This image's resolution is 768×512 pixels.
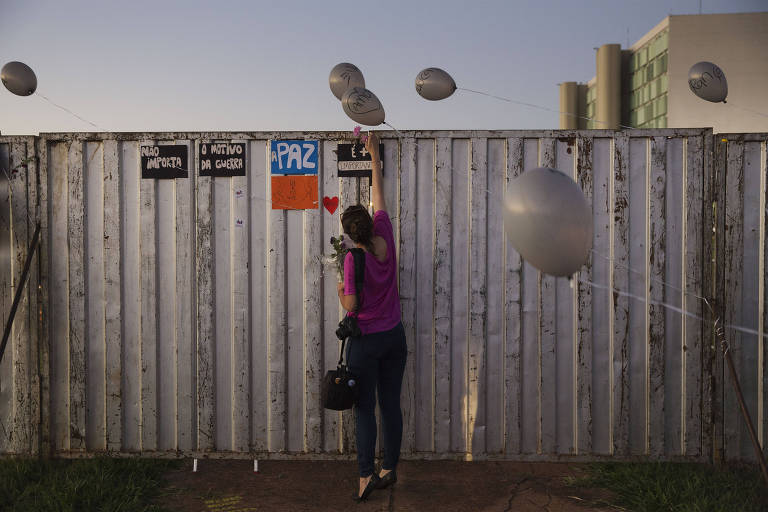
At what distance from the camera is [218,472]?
13.1ft

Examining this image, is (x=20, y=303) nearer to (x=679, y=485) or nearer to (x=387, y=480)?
(x=387, y=480)

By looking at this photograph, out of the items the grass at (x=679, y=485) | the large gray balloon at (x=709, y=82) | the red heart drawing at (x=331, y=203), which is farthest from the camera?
the large gray balloon at (x=709, y=82)

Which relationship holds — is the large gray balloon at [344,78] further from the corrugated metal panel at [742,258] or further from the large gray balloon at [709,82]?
the large gray balloon at [709,82]

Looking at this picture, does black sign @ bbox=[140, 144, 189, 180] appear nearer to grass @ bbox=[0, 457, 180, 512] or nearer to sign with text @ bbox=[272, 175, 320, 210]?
sign with text @ bbox=[272, 175, 320, 210]

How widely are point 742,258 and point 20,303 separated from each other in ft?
17.7

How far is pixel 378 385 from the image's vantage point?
140 inches

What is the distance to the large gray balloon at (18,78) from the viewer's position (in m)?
4.43

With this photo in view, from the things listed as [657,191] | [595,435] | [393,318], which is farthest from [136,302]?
[657,191]

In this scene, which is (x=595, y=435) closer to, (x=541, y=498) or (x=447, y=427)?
(x=541, y=498)

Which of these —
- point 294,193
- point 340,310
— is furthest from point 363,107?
point 340,310

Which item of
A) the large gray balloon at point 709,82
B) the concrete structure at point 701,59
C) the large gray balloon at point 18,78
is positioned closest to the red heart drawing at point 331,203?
the large gray balloon at point 18,78

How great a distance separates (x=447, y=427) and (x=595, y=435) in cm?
109

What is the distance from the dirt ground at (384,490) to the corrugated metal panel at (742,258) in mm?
1397

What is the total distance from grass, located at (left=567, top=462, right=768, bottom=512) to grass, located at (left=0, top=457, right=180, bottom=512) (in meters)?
2.90
